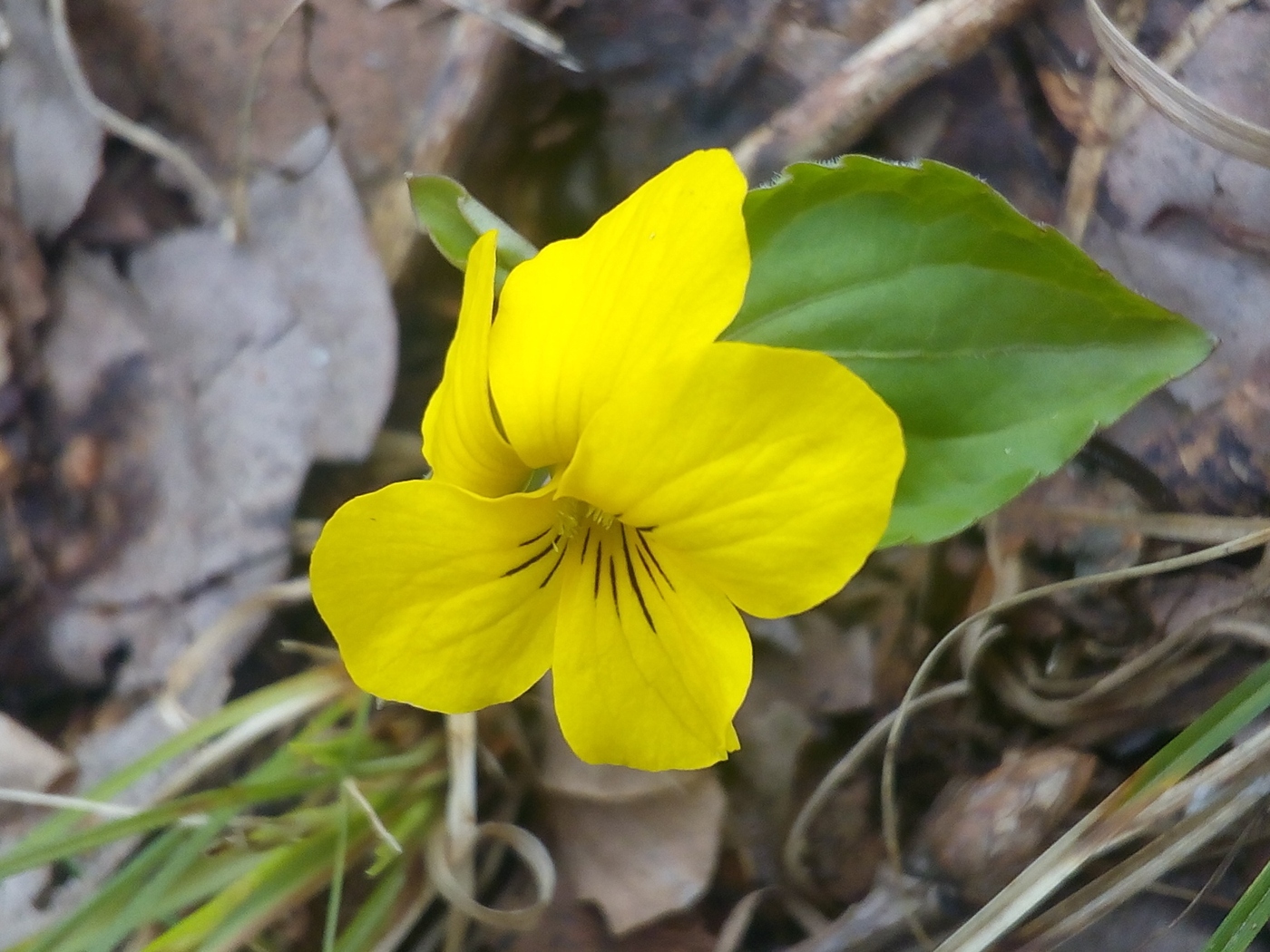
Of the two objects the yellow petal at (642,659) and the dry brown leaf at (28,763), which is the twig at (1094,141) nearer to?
the yellow petal at (642,659)

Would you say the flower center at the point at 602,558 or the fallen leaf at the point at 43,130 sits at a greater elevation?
the flower center at the point at 602,558

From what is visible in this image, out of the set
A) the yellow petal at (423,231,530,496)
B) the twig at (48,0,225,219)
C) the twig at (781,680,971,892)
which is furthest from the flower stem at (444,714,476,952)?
the twig at (48,0,225,219)

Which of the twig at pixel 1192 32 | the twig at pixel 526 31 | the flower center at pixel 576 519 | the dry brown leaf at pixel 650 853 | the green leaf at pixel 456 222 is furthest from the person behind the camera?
the twig at pixel 526 31

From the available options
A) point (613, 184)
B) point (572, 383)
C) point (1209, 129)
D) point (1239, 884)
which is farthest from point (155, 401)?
point (1239, 884)

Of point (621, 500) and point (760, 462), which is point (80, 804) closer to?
point (621, 500)

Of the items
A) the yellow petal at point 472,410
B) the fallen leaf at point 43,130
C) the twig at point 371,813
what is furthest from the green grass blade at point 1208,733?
the fallen leaf at point 43,130
